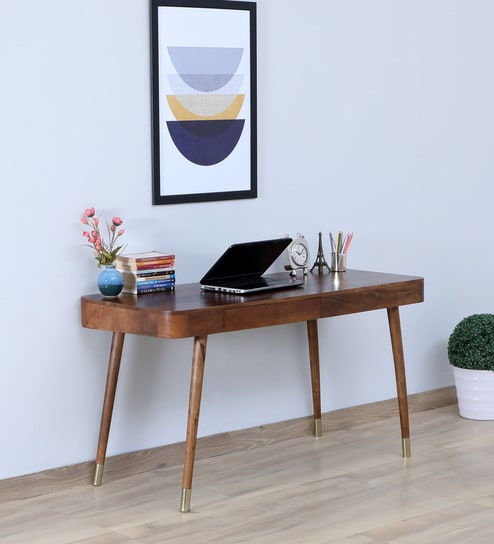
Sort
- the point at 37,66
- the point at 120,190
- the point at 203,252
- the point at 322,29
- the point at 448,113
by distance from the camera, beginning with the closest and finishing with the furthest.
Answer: the point at 37,66, the point at 120,190, the point at 203,252, the point at 322,29, the point at 448,113

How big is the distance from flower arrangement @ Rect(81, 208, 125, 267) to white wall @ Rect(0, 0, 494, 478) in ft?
0.17

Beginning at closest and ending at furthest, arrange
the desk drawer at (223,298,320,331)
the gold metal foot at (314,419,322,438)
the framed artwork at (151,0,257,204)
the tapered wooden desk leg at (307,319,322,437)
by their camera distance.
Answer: the desk drawer at (223,298,320,331) < the framed artwork at (151,0,257,204) < the tapered wooden desk leg at (307,319,322,437) < the gold metal foot at (314,419,322,438)

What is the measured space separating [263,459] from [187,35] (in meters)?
1.74

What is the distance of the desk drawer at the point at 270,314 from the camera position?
3.88 meters

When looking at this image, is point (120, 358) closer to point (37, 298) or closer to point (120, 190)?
point (37, 298)

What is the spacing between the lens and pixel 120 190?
4.22 meters

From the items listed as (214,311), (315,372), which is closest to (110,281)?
(214,311)

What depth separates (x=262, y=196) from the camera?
4656 mm

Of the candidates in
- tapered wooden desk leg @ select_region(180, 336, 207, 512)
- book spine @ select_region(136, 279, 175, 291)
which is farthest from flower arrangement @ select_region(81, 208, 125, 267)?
tapered wooden desk leg @ select_region(180, 336, 207, 512)

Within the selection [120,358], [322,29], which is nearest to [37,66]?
[120,358]

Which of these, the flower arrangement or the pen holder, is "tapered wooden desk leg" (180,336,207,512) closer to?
the flower arrangement

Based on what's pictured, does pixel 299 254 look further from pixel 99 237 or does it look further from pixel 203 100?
pixel 99 237

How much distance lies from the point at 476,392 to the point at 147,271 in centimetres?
182

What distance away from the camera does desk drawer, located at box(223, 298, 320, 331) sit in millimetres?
3875
